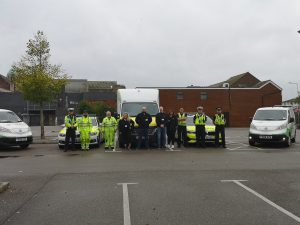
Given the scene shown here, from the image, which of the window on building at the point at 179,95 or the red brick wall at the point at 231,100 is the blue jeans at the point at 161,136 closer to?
the red brick wall at the point at 231,100

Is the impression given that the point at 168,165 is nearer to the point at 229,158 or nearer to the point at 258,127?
the point at 229,158

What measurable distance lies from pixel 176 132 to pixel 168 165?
674 cm

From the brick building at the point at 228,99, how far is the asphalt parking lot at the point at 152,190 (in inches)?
1923

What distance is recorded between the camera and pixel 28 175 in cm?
1084

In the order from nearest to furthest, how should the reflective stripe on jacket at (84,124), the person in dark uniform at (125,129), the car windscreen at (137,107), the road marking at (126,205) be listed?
the road marking at (126,205)
the person in dark uniform at (125,129)
the reflective stripe on jacket at (84,124)
the car windscreen at (137,107)

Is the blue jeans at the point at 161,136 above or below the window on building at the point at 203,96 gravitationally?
below

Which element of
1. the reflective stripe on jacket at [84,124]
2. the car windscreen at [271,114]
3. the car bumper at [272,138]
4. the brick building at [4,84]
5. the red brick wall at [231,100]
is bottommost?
the car bumper at [272,138]

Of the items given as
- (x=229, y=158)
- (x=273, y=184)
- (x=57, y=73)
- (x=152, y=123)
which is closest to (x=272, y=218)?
(x=273, y=184)

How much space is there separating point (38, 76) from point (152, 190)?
17724mm

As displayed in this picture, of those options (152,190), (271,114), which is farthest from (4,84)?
(152,190)

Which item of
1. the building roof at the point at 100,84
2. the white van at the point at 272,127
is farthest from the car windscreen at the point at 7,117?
the building roof at the point at 100,84

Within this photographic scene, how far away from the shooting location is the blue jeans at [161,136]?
58.6 ft

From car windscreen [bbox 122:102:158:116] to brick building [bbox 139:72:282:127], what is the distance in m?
43.2

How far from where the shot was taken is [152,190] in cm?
852
